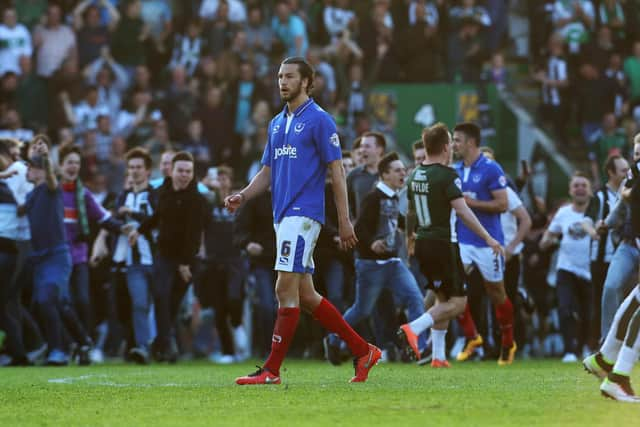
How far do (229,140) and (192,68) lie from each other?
5.37 feet

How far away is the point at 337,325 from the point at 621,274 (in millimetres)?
3877

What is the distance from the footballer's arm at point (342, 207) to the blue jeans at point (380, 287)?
15.1 feet

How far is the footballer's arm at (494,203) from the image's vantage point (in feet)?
47.6

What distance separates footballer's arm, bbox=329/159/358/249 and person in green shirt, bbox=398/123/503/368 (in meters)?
Result: 2.81

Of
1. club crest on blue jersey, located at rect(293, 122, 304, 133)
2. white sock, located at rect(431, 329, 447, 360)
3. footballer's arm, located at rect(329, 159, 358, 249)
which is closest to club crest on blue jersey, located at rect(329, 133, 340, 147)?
footballer's arm, located at rect(329, 159, 358, 249)

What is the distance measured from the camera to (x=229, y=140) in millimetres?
23172

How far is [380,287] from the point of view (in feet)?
48.5

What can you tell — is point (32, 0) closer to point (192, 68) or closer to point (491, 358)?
point (192, 68)

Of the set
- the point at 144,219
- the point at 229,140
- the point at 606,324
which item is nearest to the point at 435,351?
the point at 606,324

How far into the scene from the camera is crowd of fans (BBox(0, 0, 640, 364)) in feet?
55.0

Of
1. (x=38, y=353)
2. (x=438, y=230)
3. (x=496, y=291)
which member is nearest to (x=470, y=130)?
(x=496, y=291)

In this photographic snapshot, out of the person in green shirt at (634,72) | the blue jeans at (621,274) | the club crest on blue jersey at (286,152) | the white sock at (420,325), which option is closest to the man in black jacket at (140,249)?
the white sock at (420,325)

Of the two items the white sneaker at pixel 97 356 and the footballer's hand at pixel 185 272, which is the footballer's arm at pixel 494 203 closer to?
the footballer's hand at pixel 185 272

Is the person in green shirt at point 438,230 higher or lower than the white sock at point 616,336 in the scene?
higher
